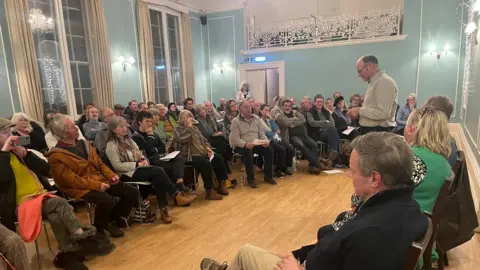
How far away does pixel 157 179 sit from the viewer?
3.47 m

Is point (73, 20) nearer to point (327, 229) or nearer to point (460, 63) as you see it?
point (327, 229)

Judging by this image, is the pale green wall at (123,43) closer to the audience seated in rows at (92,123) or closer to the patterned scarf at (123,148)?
the audience seated in rows at (92,123)

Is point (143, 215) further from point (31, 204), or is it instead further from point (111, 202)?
point (31, 204)

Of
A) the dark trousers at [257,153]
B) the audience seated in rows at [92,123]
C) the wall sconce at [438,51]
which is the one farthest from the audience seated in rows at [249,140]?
the wall sconce at [438,51]

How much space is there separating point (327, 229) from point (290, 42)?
342 inches

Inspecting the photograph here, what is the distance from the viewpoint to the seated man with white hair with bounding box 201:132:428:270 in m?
1.05

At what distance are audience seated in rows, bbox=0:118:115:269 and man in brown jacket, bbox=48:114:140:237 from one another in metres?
0.15

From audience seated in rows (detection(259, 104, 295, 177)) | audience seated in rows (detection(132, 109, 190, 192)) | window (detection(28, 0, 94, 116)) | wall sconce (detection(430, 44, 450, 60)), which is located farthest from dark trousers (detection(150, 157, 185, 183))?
wall sconce (detection(430, 44, 450, 60))

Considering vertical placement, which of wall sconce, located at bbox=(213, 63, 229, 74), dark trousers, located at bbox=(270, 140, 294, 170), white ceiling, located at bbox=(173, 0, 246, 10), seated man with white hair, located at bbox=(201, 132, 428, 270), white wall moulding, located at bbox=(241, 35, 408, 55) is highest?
white ceiling, located at bbox=(173, 0, 246, 10)

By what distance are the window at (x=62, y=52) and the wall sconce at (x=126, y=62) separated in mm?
776

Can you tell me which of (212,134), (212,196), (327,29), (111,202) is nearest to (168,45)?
(327,29)

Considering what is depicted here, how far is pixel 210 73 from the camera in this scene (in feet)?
35.5

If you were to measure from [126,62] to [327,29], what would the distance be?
5.69 metres

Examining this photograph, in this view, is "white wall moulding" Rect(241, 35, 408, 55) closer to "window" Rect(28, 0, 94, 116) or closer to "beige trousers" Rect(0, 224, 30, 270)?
"window" Rect(28, 0, 94, 116)
